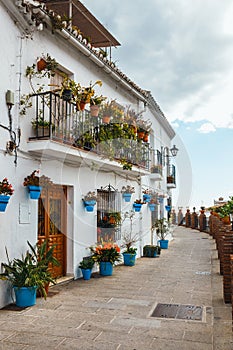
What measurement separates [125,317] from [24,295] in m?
1.92

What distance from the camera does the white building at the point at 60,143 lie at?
7.36m

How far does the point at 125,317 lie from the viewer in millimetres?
6305

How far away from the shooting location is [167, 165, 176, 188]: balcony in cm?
2284

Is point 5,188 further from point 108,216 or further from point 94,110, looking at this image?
point 108,216

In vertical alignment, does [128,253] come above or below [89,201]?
below

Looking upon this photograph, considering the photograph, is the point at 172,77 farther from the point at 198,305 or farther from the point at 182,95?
the point at 198,305

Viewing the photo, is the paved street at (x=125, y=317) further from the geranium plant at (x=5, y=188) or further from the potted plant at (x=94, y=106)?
the potted plant at (x=94, y=106)

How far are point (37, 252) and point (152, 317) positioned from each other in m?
2.79

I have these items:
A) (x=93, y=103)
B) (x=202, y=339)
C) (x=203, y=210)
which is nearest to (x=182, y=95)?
(x=93, y=103)

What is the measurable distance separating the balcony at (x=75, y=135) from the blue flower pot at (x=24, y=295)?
2750mm

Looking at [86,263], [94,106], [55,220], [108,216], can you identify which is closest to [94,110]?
[94,106]

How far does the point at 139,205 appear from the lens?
13797mm

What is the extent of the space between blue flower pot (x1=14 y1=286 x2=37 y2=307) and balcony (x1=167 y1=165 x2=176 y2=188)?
16570 mm

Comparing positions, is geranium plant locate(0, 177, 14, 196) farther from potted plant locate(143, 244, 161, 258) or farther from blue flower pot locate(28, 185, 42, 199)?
potted plant locate(143, 244, 161, 258)
